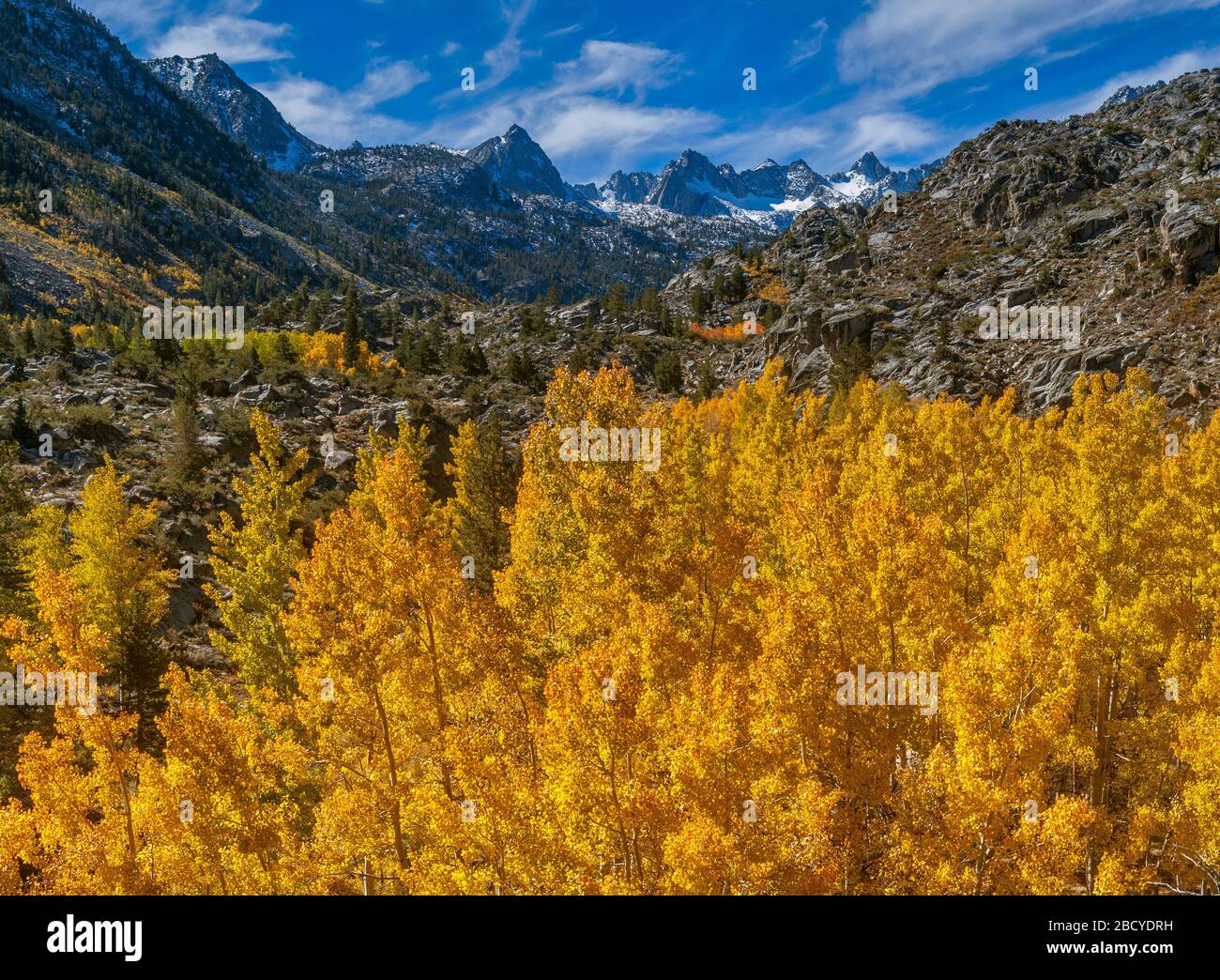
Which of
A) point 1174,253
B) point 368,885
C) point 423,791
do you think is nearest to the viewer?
point 423,791

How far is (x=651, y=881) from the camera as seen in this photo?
11.7 m

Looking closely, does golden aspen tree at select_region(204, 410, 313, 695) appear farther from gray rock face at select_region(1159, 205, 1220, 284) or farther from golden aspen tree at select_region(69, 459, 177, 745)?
gray rock face at select_region(1159, 205, 1220, 284)

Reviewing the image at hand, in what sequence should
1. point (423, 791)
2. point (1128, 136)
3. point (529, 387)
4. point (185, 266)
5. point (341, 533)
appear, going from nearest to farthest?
point (423, 791)
point (341, 533)
point (529, 387)
point (1128, 136)
point (185, 266)

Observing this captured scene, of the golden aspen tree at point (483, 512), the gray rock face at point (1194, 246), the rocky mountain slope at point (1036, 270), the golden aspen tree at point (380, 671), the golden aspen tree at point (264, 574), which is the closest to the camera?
the golden aspen tree at point (380, 671)

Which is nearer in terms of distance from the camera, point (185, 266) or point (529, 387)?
point (529, 387)

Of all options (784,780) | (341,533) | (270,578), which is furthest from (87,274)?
(784,780)

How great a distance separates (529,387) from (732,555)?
54.8 m

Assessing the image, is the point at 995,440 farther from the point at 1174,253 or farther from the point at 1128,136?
the point at 1128,136

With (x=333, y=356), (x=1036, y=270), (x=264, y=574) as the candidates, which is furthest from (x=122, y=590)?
(x=1036, y=270)

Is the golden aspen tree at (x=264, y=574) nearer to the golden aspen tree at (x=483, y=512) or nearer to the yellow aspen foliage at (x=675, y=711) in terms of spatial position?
the yellow aspen foliage at (x=675, y=711)

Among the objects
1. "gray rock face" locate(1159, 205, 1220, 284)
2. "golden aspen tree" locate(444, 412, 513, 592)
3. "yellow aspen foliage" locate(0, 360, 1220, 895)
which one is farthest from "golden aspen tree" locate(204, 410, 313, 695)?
"gray rock face" locate(1159, 205, 1220, 284)

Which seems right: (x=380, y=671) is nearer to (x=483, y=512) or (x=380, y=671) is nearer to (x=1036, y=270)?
(x=483, y=512)

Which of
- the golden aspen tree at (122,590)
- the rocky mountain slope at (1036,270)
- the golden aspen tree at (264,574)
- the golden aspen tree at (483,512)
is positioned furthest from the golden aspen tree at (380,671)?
the rocky mountain slope at (1036,270)

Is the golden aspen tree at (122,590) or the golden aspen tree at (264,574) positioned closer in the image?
the golden aspen tree at (264,574)
